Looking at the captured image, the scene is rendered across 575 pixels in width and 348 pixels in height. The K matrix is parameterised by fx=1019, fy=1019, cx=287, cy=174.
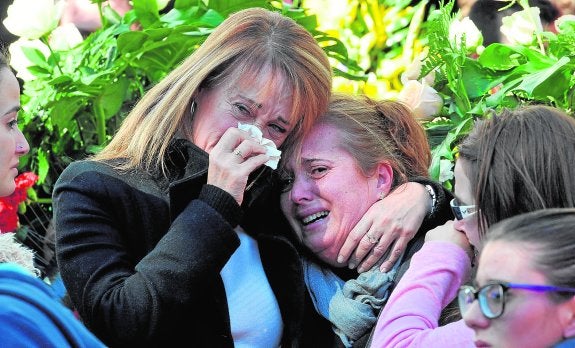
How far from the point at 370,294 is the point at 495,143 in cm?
59

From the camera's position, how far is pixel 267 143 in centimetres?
246

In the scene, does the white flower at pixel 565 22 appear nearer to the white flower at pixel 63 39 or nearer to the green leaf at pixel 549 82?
the green leaf at pixel 549 82

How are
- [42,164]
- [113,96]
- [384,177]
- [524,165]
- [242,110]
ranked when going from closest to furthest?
[524,165]
[242,110]
[384,177]
[113,96]
[42,164]

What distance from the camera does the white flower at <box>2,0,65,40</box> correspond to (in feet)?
10.3

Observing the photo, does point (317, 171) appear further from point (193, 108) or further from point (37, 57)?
point (37, 57)

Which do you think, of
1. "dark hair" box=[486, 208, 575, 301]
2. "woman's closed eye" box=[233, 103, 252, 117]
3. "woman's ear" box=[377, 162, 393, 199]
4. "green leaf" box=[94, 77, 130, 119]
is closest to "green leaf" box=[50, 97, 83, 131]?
"green leaf" box=[94, 77, 130, 119]

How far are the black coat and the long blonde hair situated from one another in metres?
0.09

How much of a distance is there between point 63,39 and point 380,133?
114 cm

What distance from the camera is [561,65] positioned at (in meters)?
2.48

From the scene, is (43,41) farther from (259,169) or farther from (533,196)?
(533,196)

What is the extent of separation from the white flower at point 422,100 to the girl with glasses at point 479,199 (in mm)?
651

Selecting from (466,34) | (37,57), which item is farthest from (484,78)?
(37,57)

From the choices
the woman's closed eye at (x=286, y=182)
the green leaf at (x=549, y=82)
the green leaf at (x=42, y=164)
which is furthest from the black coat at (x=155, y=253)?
the green leaf at (x=42, y=164)

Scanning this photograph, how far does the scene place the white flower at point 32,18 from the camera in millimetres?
3137
